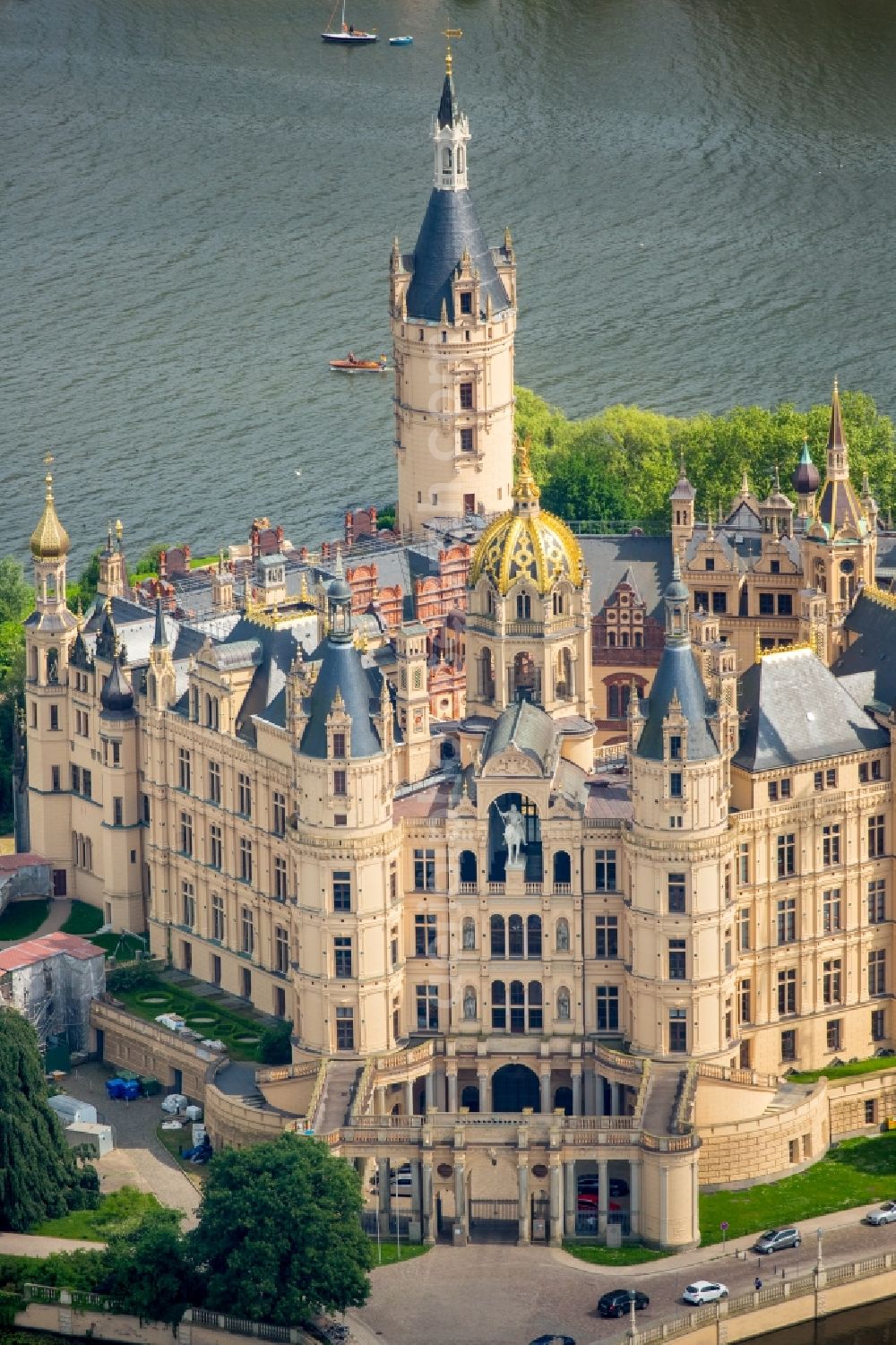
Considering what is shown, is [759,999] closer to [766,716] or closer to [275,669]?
[766,716]

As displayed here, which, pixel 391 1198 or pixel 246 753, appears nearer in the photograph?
pixel 391 1198

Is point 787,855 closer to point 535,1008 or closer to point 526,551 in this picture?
point 535,1008

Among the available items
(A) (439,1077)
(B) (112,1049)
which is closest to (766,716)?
(A) (439,1077)

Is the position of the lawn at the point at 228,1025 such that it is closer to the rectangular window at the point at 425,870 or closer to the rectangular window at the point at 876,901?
the rectangular window at the point at 425,870

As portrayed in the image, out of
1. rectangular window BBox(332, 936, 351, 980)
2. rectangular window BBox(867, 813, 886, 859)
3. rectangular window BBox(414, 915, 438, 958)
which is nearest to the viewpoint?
rectangular window BBox(332, 936, 351, 980)

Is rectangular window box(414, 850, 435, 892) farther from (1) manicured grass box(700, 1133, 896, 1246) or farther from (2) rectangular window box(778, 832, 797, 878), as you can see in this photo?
(1) manicured grass box(700, 1133, 896, 1246)

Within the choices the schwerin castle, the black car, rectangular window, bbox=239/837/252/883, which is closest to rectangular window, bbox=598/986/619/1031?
the schwerin castle
